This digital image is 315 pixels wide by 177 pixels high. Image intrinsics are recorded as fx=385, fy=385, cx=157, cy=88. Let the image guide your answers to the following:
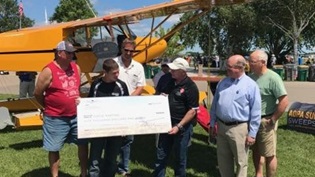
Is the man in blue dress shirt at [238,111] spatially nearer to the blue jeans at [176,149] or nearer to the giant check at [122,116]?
the blue jeans at [176,149]

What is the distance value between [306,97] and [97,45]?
860 centimetres

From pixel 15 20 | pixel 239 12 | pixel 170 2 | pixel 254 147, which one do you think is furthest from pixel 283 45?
pixel 15 20

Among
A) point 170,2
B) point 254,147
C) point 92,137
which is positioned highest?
point 170,2

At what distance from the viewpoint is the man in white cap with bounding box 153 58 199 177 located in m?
4.40

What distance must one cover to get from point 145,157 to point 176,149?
174 centimetres

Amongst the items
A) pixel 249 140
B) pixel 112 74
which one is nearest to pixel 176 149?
pixel 249 140

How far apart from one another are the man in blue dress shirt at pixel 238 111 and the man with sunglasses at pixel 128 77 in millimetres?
1412

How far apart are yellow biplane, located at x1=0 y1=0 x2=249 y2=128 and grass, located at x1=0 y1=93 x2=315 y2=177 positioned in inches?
29.1

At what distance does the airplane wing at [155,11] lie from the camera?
27.7ft

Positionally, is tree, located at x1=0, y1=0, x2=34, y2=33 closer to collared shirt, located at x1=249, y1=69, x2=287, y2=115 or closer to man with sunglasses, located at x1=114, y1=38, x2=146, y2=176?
man with sunglasses, located at x1=114, y1=38, x2=146, y2=176

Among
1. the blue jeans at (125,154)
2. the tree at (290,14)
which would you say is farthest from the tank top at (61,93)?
the tree at (290,14)

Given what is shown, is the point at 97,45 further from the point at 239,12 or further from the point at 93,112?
the point at 239,12

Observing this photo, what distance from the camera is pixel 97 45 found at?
8.91 metres

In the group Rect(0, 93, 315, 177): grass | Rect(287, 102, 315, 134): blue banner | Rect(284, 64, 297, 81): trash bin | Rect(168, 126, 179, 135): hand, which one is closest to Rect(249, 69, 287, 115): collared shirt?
Rect(168, 126, 179, 135): hand
